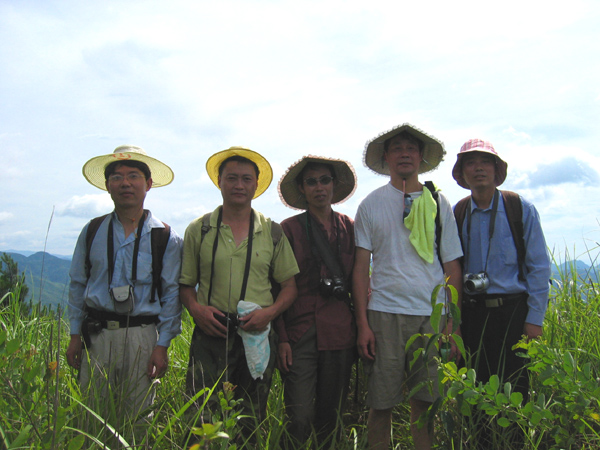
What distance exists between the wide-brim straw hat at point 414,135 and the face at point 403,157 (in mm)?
78

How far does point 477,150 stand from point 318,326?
5.50 ft

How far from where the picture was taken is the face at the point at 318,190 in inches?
128

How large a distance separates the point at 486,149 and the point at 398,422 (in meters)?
2.21

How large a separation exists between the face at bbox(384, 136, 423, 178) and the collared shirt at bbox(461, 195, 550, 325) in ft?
1.94

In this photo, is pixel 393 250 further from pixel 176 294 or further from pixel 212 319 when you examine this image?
pixel 176 294

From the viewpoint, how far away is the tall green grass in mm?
1687

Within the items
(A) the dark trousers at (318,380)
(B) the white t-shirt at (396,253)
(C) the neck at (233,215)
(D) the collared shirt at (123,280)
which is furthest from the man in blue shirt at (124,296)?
(B) the white t-shirt at (396,253)

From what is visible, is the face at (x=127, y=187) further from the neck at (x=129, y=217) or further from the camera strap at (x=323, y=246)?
the camera strap at (x=323, y=246)

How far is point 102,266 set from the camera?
2893 mm

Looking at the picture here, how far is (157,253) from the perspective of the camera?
2.97 m

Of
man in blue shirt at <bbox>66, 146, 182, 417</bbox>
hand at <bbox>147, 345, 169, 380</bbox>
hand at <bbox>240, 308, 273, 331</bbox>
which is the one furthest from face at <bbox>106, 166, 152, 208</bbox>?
hand at <bbox>240, 308, 273, 331</bbox>

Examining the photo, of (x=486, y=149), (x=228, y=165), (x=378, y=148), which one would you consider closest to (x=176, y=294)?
(x=228, y=165)

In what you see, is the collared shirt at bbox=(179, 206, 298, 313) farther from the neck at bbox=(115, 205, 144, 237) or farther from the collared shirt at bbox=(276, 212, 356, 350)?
the neck at bbox=(115, 205, 144, 237)

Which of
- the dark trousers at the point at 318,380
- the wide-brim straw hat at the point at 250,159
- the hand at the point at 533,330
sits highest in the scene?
the wide-brim straw hat at the point at 250,159
